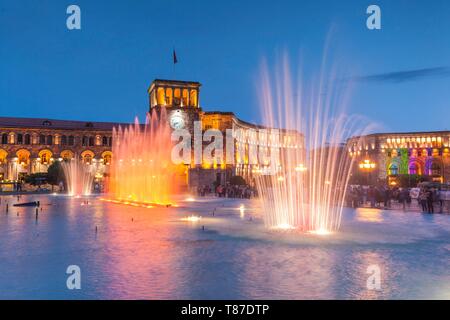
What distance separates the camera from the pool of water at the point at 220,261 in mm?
8062

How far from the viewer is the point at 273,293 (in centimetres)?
792

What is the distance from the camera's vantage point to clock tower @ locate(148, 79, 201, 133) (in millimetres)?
80875

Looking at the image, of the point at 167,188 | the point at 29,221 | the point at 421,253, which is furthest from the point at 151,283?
the point at 167,188

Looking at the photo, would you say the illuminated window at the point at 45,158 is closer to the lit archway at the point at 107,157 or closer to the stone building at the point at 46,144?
the stone building at the point at 46,144

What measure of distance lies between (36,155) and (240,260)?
8512 centimetres

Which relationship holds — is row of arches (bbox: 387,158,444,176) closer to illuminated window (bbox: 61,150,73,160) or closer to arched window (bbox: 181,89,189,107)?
arched window (bbox: 181,89,189,107)

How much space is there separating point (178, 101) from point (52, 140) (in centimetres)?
A: 2826

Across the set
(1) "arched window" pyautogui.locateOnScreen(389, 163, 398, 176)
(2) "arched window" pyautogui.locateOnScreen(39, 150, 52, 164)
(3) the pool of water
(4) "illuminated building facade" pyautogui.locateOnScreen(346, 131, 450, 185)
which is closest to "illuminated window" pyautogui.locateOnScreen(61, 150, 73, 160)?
(2) "arched window" pyautogui.locateOnScreen(39, 150, 52, 164)

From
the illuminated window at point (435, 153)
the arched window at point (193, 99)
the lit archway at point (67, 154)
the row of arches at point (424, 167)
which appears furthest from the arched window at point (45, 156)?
the illuminated window at point (435, 153)

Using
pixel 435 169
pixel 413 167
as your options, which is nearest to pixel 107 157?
pixel 413 167

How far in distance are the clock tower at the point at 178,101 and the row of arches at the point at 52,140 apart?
1547 cm

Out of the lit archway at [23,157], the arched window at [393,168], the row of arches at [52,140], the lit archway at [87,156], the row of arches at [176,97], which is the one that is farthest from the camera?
the arched window at [393,168]

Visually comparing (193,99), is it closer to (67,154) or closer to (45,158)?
(67,154)

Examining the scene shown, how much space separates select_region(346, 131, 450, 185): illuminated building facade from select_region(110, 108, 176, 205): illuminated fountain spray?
46357 millimetres
